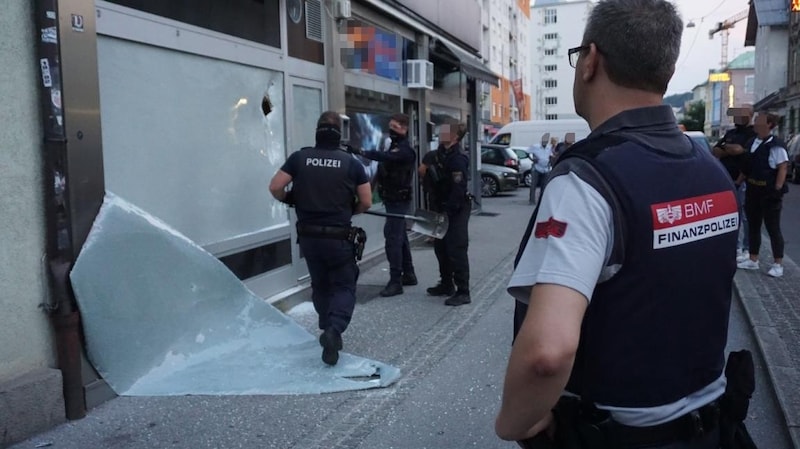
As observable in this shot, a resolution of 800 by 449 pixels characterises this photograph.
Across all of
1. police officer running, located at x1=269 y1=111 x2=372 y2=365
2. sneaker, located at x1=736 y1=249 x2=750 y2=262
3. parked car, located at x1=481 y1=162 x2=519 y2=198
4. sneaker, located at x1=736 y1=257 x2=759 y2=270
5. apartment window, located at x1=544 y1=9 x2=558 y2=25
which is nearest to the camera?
police officer running, located at x1=269 y1=111 x2=372 y2=365

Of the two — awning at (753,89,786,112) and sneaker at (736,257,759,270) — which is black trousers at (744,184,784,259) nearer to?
sneaker at (736,257,759,270)

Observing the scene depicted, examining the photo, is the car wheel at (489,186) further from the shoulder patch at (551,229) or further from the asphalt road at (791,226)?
the shoulder patch at (551,229)

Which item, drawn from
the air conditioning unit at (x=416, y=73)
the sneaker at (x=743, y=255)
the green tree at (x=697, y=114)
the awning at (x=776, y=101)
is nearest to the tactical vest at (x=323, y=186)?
the sneaker at (x=743, y=255)

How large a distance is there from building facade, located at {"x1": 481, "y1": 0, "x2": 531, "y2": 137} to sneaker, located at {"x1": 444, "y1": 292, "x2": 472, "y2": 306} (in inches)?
1583

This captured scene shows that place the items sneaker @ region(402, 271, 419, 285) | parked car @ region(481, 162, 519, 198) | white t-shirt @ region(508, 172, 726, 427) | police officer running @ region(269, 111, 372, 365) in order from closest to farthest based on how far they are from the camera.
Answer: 1. white t-shirt @ region(508, 172, 726, 427)
2. police officer running @ region(269, 111, 372, 365)
3. sneaker @ region(402, 271, 419, 285)
4. parked car @ region(481, 162, 519, 198)

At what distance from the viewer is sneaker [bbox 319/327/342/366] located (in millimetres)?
5078

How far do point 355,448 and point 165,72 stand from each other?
326 centimetres

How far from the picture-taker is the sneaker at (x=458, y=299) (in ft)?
23.7

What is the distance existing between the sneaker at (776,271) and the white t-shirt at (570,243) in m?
7.51

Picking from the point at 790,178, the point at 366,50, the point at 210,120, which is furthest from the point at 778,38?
the point at 210,120

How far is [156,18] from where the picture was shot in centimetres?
535

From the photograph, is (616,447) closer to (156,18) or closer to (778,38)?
(156,18)

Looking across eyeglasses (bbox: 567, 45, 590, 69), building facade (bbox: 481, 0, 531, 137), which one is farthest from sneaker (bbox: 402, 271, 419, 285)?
building facade (bbox: 481, 0, 531, 137)

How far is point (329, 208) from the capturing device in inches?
207
